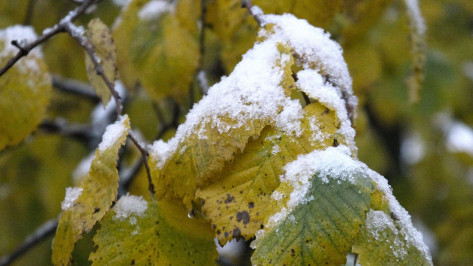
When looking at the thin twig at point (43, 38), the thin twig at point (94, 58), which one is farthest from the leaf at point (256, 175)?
the thin twig at point (43, 38)

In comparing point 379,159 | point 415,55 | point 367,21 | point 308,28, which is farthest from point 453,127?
point 308,28

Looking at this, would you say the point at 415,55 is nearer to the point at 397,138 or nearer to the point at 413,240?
the point at 413,240

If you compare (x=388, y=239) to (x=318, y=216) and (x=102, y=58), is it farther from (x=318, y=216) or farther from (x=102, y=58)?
(x=102, y=58)

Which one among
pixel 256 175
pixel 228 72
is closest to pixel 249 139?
pixel 256 175

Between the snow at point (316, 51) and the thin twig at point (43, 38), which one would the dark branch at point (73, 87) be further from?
the snow at point (316, 51)

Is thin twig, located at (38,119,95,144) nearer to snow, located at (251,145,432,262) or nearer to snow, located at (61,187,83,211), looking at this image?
snow, located at (61,187,83,211)

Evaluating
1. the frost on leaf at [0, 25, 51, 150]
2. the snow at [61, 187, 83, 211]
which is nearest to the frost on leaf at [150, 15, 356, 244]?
the snow at [61, 187, 83, 211]

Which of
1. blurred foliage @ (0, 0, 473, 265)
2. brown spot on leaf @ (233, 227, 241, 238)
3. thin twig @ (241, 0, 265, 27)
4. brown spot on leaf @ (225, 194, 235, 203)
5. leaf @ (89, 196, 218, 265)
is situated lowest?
blurred foliage @ (0, 0, 473, 265)
